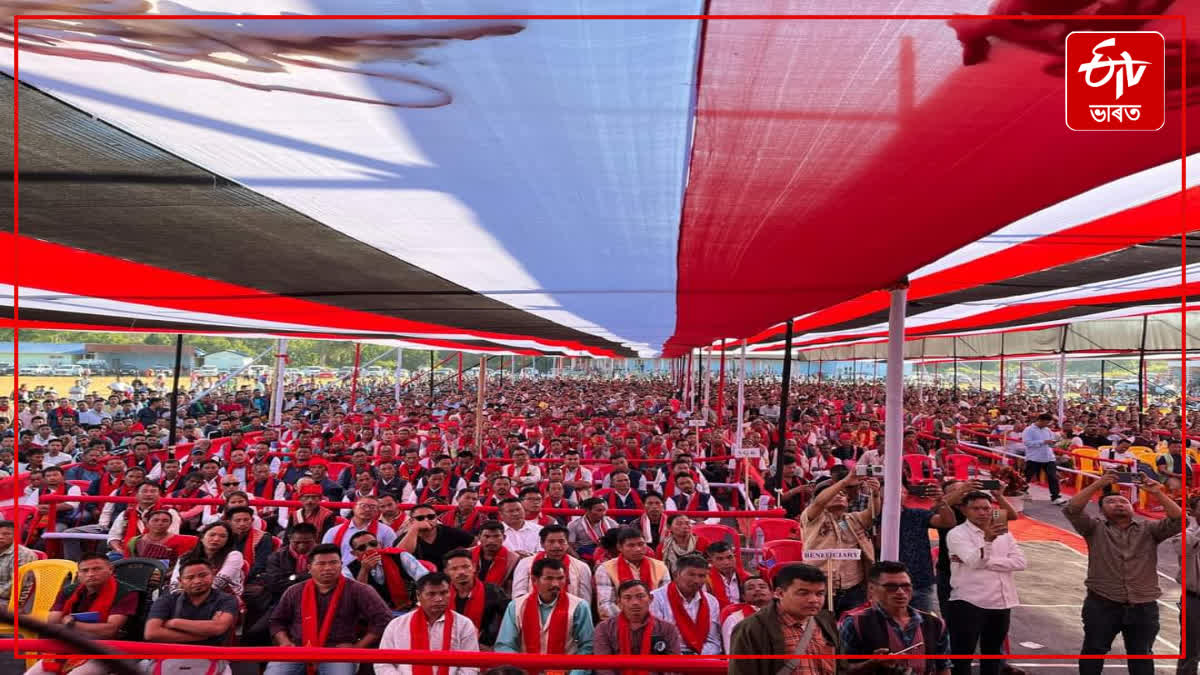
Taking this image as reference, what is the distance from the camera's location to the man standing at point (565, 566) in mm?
5848

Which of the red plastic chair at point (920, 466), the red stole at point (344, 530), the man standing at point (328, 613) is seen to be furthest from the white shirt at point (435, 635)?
the red plastic chair at point (920, 466)

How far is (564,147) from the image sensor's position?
2.34 metres

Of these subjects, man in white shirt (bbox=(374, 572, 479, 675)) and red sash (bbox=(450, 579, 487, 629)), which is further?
red sash (bbox=(450, 579, 487, 629))

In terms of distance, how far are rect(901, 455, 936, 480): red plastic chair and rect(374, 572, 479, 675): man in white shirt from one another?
31.5ft

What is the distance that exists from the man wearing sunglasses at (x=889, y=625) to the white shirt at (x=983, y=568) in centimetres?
123

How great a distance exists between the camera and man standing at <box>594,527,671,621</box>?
5.84 meters

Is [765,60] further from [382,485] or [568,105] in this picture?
[382,485]

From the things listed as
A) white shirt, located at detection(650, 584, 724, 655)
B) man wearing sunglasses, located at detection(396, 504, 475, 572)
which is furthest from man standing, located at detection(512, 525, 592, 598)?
man wearing sunglasses, located at detection(396, 504, 475, 572)

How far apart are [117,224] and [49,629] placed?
3.08 meters

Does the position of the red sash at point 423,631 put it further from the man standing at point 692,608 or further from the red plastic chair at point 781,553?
the red plastic chair at point 781,553

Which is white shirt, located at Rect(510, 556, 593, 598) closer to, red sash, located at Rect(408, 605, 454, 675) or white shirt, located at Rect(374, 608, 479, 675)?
white shirt, located at Rect(374, 608, 479, 675)

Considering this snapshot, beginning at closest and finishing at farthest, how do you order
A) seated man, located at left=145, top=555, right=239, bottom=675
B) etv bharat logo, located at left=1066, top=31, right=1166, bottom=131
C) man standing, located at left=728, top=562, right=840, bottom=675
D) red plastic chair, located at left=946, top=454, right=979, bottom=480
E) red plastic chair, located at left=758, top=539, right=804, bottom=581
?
etv bharat logo, located at left=1066, top=31, right=1166, bottom=131
man standing, located at left=728, top=562, right=840, bottom=675
seated man, located at left=145, top=555, right=239, bottom=675
red plastic chair, located at left=758, top=539, right=804, bottom=581
red plastic chair, located at left=946, top=454, right=979, bottom=480

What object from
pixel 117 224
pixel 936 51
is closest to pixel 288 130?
pixel 936 51

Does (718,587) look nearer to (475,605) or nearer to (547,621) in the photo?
(547,621)
